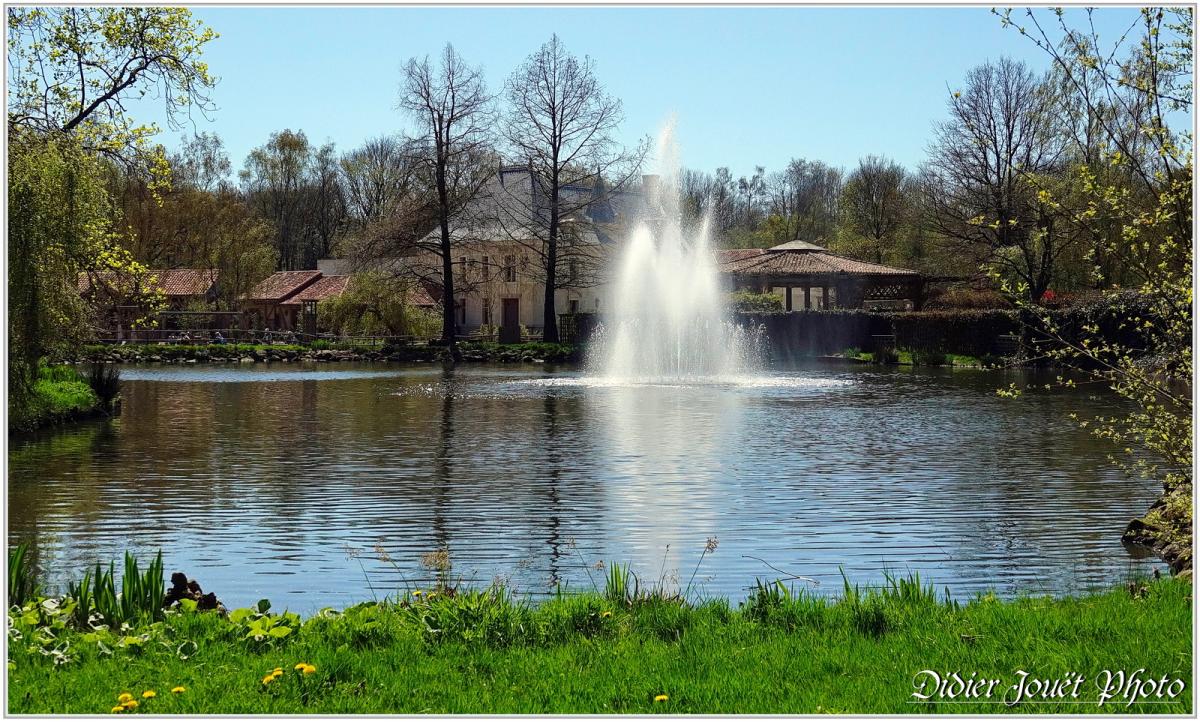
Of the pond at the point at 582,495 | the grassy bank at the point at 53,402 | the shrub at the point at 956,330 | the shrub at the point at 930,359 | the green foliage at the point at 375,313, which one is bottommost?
the pond at the point at 582,495

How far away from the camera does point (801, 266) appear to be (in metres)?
52.5

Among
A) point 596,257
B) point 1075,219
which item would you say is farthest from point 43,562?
point 596,257

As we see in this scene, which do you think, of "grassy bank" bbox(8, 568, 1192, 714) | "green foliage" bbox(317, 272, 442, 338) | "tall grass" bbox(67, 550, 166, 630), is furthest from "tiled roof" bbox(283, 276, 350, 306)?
"grassy bank" bbox(8, 568, 1192, 714)

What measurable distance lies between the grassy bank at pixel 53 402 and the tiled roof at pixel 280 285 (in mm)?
47651

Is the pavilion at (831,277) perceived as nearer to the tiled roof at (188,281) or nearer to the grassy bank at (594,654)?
the tiled roof at (188,281)

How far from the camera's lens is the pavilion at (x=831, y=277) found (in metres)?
51.5

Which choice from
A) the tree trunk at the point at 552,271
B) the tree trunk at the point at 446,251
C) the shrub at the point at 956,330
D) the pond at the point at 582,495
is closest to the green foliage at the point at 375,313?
the tree trunk at the point at 446,251

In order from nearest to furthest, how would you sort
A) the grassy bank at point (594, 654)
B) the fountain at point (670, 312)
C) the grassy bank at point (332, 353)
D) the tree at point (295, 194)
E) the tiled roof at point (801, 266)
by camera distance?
A: the grassy bank at point (594, 654), the fountain at point (670, 312), the grassy bank at point (332, 353), the tiled roof at point (801, 266), the tree at point (295, 194)

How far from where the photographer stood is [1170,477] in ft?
30.9

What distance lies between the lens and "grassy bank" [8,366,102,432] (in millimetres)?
18656

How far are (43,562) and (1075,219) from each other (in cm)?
781

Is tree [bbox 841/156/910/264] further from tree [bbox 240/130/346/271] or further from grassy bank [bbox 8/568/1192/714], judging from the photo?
grassy bank [bbox 8/568/1192/714]

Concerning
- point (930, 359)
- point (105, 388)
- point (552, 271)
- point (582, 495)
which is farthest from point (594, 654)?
point (552, 271)

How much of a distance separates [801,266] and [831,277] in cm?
152
